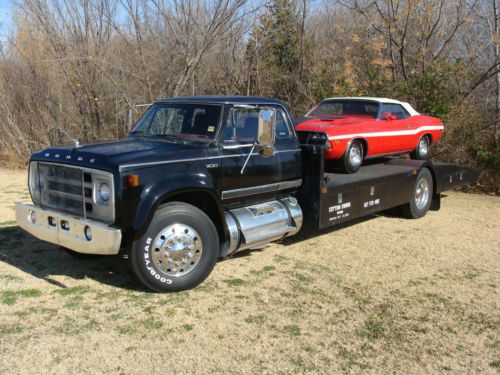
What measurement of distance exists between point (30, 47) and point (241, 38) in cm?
601

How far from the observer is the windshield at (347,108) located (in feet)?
27.1

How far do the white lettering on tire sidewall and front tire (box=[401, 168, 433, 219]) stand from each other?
495 cm

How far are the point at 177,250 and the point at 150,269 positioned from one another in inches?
12.5

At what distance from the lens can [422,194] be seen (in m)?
8.70

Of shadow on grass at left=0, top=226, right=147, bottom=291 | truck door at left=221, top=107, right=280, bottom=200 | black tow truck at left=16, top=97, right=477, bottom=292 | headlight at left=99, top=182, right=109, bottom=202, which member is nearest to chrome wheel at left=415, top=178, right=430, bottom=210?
black tow truck at left=16, top=97, right=477, bottom=292

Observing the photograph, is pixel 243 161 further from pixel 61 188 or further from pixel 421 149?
pixel 421 149

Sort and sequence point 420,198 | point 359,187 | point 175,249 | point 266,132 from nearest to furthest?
point 175,249 < point 266,132 < point 359,187 < point 420,198

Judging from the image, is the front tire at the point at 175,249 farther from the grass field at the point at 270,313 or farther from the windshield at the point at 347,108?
the windshield at the point at 347,108

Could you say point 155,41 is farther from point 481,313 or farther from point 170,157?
point 481,313

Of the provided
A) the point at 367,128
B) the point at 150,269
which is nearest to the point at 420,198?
the point at 367,128

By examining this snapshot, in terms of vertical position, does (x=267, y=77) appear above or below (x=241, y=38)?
below

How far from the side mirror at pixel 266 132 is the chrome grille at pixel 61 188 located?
193cm

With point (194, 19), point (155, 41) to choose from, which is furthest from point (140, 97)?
point (194, 19)

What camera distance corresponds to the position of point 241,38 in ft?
44.3
